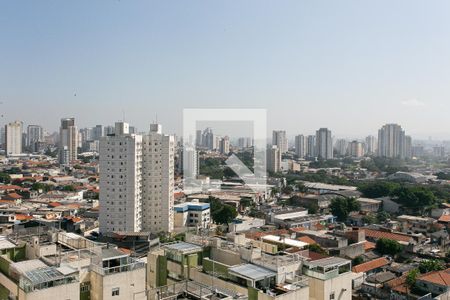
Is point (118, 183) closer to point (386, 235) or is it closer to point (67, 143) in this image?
point (386, 235)

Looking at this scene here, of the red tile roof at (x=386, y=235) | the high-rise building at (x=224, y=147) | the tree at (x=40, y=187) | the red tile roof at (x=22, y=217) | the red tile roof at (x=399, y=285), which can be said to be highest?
the high-rise building at (x=224, y=147)

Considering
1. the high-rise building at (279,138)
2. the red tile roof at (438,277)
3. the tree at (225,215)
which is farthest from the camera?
the high-rise building at (279,138)

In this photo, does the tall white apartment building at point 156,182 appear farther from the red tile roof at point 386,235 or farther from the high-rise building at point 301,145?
the high-rise building at point 301,145

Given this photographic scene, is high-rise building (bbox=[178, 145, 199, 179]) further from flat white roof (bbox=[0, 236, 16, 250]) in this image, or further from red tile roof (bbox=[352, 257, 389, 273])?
flat white roof (bbox=[0, 236, 16, 250])

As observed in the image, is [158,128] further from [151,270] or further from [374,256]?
[151,270]

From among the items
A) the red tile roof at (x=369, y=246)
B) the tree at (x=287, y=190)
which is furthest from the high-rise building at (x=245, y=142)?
the red tile roof at (x=369, y=246)

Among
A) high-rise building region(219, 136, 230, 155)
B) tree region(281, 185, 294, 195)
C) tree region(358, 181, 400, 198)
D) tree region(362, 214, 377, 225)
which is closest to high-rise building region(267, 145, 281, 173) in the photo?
high-rise building region(219, 136, 230, 155)
